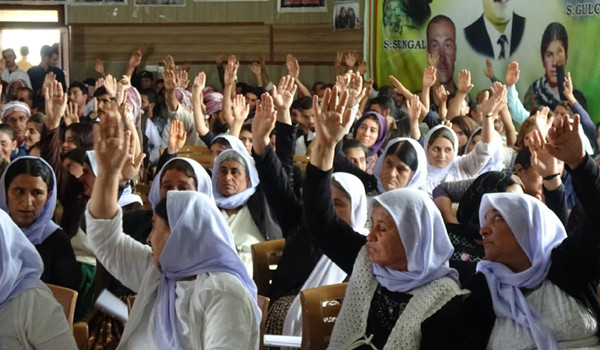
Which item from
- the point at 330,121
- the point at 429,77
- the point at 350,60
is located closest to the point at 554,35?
the point at 429,77

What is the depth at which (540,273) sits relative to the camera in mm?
3082

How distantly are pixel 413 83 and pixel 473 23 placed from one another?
109 cm

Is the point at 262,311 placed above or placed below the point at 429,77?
below

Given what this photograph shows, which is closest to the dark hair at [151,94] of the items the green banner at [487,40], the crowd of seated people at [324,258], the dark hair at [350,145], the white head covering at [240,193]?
the green banner at [487,40]

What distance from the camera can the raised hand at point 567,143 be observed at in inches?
122

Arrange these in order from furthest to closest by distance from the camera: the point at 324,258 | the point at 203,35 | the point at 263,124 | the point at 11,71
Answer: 1. the point at 203,35
2. the point at 11,71
3. the point at 263,124
4. the point at 324,258

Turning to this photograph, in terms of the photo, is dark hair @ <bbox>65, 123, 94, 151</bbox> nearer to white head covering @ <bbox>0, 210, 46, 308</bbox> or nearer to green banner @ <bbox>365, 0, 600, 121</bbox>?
white head covering @ <bbox>0, 210, 46, 308</bbox>

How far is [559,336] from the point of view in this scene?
120 inches

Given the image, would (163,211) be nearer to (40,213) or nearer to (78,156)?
(40,213)

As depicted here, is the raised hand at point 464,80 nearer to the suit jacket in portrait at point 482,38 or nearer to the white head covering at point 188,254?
the suit jacket in portrait at point 482,38

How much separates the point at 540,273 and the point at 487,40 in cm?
790

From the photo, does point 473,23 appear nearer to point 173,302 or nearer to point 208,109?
point 208,109

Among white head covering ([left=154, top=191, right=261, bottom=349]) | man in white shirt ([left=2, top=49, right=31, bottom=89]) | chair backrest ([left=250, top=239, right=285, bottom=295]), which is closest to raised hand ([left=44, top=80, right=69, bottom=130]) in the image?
chair backrest ([left=250, top=239, right=285, bottom=295])

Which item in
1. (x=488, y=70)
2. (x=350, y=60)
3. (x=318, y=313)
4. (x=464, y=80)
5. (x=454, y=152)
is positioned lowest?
(x=318, y=313)
